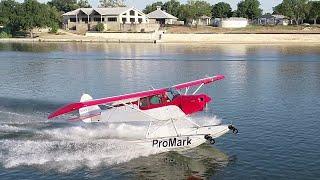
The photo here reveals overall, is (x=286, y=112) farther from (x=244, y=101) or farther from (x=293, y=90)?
(x=293, y=90)

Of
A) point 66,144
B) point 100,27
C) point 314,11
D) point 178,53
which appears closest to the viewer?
point 66,144

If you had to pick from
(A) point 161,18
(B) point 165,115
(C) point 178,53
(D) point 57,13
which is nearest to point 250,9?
(A) point 161,18

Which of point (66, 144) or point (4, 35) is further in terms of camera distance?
point (4, 35)

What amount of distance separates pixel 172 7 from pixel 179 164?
16061 centimetres

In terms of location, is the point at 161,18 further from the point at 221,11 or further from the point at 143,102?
the point at 143,102

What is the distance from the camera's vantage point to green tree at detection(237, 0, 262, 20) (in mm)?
167875

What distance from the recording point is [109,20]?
136500mm

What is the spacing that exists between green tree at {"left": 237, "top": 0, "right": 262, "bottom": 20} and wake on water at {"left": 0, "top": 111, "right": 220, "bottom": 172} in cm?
14535

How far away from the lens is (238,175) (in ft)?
66.3

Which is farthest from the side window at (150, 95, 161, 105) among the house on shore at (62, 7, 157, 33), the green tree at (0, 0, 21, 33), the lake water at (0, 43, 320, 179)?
the green tree at (0, 0, 21, 33)

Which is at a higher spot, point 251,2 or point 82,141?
point 251,2

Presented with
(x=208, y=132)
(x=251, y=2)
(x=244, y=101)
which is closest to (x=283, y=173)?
(x=208, y=132)

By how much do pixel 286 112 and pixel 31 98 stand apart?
20.4 metres

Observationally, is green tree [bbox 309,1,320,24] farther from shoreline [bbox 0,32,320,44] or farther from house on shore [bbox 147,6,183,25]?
house on shore [bbox 147,6,183,25]
